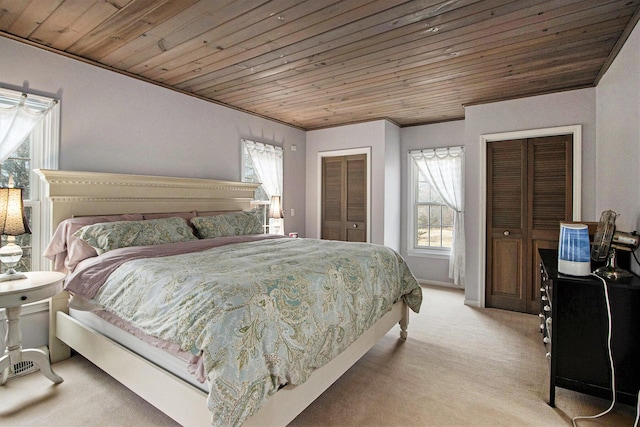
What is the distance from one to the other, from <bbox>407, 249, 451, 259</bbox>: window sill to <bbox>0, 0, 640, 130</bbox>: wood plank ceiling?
2.31 meters

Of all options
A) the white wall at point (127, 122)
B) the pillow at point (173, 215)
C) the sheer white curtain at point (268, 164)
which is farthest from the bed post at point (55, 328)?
the sheer white curtain at point (268, 164)

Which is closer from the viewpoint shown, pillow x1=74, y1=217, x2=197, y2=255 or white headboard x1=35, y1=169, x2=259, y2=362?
pillow x1=74, y1=217, x2=197, y2=255

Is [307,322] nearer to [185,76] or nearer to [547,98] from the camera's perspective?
[185,76]

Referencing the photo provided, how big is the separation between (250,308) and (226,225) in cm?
211

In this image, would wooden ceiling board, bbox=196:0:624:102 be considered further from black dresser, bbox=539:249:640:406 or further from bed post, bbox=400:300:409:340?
bed post, bbox=400:300:409:340

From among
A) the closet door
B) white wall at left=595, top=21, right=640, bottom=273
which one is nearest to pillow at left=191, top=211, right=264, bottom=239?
the closet door

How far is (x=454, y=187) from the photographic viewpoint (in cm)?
485

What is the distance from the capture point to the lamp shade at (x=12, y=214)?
6.93 ft

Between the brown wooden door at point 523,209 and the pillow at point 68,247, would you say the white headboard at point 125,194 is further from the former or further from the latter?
the brown wooden door at point 523,209

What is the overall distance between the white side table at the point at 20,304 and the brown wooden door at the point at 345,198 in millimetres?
3635

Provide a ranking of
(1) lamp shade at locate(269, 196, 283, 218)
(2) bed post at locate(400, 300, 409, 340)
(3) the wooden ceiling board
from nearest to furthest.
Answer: (3) the wooden ceiling board < (2) bed post at locate(400, 300, 409, 340) < (1) lamp shade at locate(269, 196, 283, 218)

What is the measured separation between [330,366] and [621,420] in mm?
1713

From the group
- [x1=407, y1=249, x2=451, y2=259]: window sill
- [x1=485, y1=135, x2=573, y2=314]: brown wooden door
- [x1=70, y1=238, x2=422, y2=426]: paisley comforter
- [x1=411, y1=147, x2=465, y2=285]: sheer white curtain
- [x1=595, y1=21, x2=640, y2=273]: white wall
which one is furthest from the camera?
[x1=407, y1=249, x2=451, y2=259]: window sill

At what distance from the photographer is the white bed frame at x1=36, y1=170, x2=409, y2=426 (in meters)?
1.56
